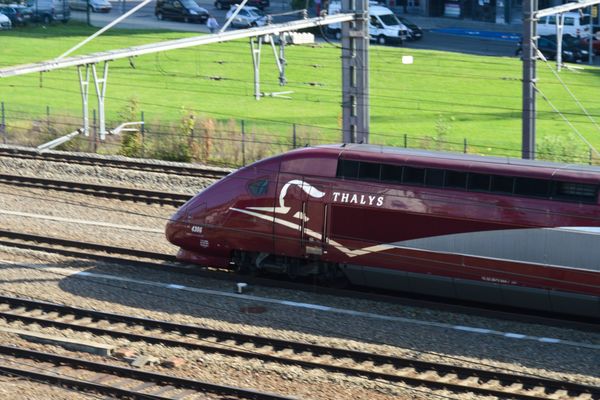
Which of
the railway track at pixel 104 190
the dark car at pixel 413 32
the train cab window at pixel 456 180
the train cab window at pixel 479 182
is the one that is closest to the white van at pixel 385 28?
the dark car at pixel 413 32

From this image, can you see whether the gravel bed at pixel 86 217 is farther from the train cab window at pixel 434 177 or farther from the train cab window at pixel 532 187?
the train cab window at pixel 532 187

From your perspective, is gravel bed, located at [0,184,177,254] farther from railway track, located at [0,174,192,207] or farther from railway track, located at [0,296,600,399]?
railway track, located at [0,296,600,399]

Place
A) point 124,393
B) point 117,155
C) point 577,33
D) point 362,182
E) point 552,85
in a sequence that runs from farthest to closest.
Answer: point 577,33 → point 552,85 → point 117,155 → point 362,182 → point 124,393

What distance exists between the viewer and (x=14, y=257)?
22750mm

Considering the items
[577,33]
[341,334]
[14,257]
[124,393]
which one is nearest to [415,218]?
[341,334]

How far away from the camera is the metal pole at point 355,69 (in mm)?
24922

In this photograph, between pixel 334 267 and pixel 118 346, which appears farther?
pixel 334 267

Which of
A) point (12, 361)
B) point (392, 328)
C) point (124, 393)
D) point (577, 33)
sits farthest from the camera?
point (577, 33)

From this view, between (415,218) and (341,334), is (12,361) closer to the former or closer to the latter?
(341,334)

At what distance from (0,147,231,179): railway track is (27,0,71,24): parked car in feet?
108

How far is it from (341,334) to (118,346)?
372cm

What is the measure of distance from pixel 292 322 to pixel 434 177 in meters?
3.58

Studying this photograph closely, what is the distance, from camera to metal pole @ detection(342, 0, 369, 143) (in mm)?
24922

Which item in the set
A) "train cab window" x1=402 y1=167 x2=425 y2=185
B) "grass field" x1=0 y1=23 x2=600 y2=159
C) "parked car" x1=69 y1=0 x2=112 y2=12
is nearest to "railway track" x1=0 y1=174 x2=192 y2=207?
Result: "grass field" x1=0 y1=23 x2=600 y2=159
